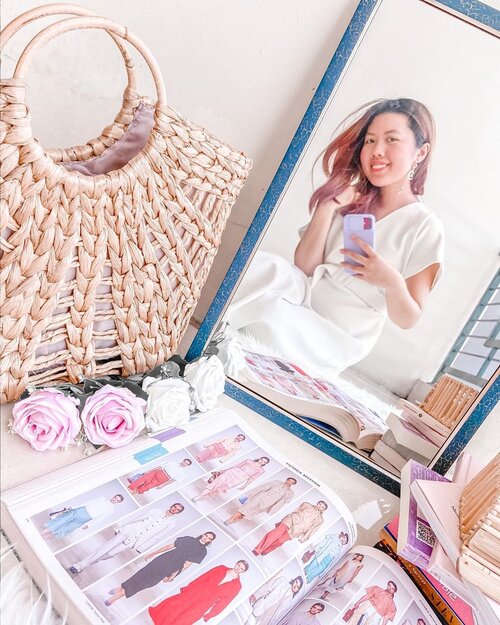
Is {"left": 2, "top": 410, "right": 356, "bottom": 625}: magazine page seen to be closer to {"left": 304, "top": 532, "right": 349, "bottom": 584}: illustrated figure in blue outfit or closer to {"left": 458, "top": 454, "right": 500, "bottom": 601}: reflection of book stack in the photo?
{"left": 304, "top": 532, "right": 349, "bottom": 584}: illustrated figure in blue outfit

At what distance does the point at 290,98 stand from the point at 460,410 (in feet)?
1.84

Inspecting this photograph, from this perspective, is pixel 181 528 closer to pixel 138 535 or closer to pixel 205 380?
pixel 138 535

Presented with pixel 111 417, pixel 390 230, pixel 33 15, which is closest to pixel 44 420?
pixel 111 417

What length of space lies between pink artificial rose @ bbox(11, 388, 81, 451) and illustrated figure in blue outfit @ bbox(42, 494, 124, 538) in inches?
3.5

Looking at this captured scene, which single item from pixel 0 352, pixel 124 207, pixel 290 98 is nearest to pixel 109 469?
pixel 0 352

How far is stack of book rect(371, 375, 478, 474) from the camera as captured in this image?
0.74 meters

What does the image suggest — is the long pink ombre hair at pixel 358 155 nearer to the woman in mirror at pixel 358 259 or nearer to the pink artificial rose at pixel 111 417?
the woman in mirror at pixel 358 259

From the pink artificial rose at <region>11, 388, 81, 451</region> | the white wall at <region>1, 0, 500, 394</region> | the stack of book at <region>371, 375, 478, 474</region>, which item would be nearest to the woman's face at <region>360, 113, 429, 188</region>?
the white wall at <region>1, 0, 500, 394</region>

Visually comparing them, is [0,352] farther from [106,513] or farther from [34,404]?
[106,513]

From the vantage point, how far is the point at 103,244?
0.58 meters

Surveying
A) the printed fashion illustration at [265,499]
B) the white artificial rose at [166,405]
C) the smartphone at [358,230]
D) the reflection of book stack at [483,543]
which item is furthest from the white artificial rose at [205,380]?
the reflection of book stack at [483,543]

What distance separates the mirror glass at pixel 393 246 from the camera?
0.70 meters

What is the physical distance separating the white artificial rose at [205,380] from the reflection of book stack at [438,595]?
0.97 ft

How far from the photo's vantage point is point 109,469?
0.59m
